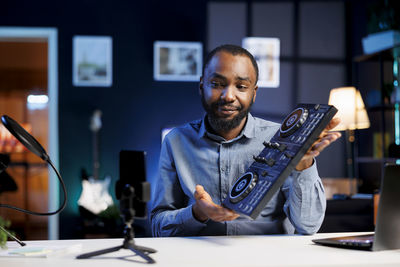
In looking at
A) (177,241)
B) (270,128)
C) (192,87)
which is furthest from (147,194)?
(192,87)

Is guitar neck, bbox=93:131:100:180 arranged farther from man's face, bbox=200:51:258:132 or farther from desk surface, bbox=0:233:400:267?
desk surface, bbox=0:233:400:267

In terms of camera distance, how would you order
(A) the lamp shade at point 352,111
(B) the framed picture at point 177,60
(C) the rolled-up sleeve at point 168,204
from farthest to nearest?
1. (B) the framed picture at point 177,60
2. (A) the lamp shade at point 352,111
3. (C) the rolled-up sleeve at point 168,204

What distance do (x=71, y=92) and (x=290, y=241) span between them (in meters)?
3.62

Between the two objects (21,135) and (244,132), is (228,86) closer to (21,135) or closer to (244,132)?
(244,132)

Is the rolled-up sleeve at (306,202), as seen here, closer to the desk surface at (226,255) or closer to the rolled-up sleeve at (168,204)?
the desk surface at (226,255)

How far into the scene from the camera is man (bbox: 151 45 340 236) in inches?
52.3

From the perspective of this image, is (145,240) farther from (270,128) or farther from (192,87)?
(192,87)

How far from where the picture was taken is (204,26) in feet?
14.9

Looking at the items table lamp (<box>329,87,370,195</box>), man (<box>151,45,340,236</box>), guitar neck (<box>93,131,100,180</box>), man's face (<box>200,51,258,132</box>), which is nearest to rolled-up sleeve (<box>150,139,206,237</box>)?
man (<box>151,45,340,236</box>)

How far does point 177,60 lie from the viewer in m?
4.48

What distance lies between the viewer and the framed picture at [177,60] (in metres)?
4.48

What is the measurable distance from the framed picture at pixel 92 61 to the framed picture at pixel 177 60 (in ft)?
1.60

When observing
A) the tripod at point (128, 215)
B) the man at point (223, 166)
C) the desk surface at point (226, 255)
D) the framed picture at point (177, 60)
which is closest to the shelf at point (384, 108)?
the framed picture at point (177, 60)

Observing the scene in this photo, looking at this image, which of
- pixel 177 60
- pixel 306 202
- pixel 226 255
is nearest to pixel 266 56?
pixel 177 60
